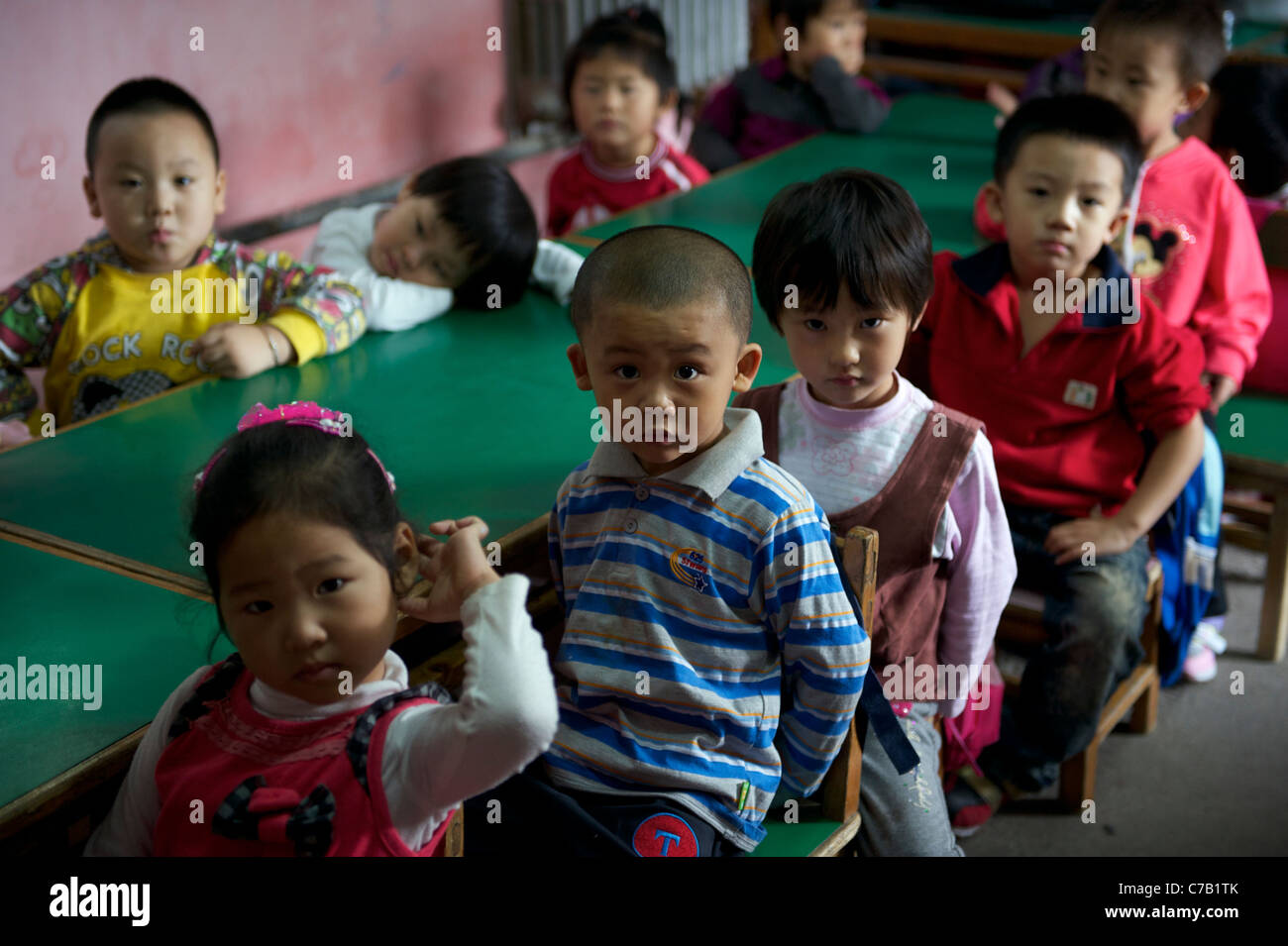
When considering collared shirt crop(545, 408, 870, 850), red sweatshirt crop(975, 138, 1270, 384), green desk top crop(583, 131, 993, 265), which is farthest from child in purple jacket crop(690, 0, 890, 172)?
collared shirt crop(545, 408, 870, 850)

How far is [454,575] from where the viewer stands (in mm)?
1266

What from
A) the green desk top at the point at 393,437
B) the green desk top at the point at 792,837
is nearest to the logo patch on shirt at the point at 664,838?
the green desk top at the point at 792,837

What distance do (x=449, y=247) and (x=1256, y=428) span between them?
63.6 inches

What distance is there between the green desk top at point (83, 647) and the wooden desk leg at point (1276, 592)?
2.12 metres

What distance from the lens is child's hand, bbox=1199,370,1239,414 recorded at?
2.50 metres

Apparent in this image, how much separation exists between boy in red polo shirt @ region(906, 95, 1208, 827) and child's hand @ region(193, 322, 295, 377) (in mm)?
1091

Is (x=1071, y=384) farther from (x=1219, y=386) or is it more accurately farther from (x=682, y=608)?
(x=682, y=608)

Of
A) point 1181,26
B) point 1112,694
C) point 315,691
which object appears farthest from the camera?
point 1181,26

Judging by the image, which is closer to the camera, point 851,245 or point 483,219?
point 851,245

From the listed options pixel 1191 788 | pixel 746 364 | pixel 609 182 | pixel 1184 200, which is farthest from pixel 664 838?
pixel 609 182

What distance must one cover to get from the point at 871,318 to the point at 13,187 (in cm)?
223

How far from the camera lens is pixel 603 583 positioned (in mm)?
1465

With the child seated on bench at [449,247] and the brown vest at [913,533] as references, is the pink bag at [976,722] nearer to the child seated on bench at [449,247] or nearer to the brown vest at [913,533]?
A: the brown vest at [913,533]
